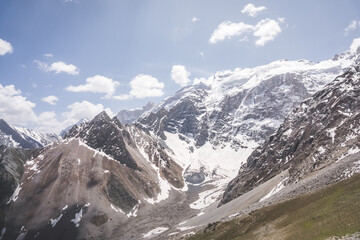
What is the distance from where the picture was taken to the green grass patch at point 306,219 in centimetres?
4462

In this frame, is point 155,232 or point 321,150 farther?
point 155,232

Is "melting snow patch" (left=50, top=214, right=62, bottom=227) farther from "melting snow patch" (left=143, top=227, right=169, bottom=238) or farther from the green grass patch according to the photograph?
the green grass patch

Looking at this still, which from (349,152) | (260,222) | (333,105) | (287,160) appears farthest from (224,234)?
(333,105)

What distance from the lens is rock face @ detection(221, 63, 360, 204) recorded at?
412 ft

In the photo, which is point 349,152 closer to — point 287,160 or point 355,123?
point 355,123

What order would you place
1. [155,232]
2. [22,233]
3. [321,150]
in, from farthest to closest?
[155,232]
[22,233]
[321,150]

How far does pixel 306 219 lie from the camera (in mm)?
53312

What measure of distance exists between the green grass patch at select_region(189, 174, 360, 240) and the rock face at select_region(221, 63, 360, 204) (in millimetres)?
54499

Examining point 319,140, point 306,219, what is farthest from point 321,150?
point 306,219

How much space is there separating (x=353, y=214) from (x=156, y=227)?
149 metres

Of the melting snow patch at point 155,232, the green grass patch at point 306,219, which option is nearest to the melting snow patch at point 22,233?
the melting snow patch at point 155,232

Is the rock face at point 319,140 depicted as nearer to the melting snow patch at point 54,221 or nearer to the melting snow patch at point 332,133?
the melting snow patch at point 332,133

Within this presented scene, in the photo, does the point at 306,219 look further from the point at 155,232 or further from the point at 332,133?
the point at 155,232

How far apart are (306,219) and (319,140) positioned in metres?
107
